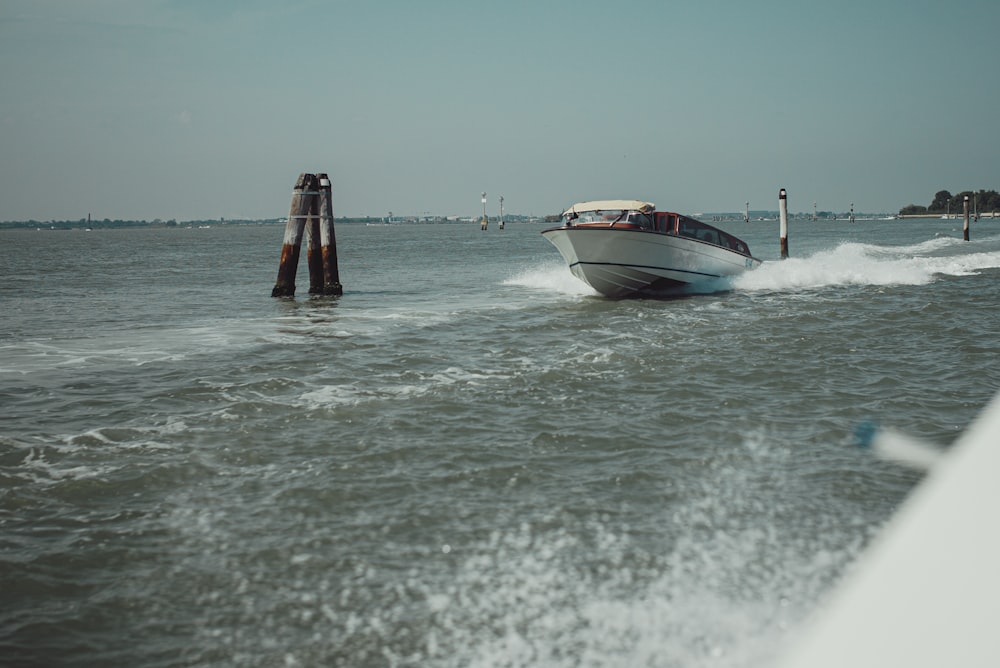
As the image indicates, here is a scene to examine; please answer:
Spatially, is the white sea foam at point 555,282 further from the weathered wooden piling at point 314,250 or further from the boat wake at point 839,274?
the weathered wooden piling at point 314,250

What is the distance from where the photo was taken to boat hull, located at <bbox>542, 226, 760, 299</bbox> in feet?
72.1

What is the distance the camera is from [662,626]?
4.27 meters

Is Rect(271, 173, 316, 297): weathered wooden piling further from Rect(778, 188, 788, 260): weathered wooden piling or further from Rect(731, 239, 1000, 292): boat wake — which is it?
Rect(778, 188, 788, 260): weathered wooden piling

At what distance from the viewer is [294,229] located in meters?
23.3

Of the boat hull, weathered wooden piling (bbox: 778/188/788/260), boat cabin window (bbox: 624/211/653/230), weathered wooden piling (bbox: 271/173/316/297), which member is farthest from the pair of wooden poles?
weathered wooden piling (bbox: 778/188/788/260)

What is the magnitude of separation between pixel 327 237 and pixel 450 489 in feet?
61.6

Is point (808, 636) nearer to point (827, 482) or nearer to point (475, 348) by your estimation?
point (827, 482)

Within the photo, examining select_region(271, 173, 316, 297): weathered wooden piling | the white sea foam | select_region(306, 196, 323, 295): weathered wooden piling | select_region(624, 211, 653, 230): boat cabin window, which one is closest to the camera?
select_region(624, 211, 653, 230): boat cabin window

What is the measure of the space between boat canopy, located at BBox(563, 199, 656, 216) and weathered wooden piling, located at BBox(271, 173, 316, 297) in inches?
307

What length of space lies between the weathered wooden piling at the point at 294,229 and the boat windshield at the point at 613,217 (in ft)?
26.0

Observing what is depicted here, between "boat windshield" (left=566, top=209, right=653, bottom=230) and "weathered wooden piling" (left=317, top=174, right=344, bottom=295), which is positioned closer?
"boat windshield" (left=566, top=209, right=653, bottom=230)

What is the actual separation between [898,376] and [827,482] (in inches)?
199

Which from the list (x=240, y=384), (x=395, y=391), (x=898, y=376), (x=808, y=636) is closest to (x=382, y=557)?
(x=808, y=636)

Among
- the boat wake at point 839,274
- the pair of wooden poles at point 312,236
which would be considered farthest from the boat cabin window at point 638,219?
the pair of wooden poles at point 312,236
